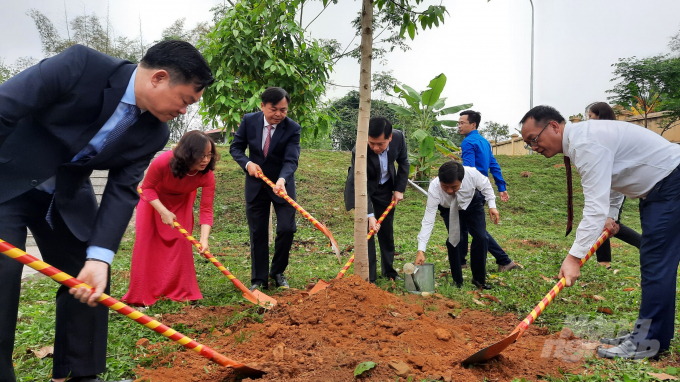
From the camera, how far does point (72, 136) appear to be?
2.04 m

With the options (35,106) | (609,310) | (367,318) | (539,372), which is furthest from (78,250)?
(609,310)

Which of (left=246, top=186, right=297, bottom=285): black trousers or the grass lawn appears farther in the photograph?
(left=246, top=186, right=297, bottom=285): black trousers

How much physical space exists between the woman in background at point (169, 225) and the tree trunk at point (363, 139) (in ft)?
4.38

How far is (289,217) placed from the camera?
4547mm

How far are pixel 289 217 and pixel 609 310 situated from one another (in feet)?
9.93

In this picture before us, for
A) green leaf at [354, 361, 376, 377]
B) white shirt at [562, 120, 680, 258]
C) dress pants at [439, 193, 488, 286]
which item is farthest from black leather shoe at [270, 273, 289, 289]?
white shirt at [562, 120, 680, 258]

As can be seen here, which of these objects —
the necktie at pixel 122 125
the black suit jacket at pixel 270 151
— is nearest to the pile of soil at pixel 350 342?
the black suit jacket at pixel 270 151

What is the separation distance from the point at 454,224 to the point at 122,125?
140 inches

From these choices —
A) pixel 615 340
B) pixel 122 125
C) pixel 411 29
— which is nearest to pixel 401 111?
pixel 411 29

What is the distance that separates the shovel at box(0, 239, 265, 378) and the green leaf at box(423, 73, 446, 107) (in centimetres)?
762

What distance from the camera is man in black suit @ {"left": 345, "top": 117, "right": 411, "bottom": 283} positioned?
4.78 meters

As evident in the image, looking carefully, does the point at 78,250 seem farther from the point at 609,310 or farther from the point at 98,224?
the point at 609,310

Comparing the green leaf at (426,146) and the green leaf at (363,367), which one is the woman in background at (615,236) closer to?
the green leaf at (363,367)

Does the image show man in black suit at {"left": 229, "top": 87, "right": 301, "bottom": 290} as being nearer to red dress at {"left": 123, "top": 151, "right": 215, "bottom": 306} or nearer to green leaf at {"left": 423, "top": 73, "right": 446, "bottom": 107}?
red dress at {"left": 123, "top": 151, "right": 215, "bottom": 306}
